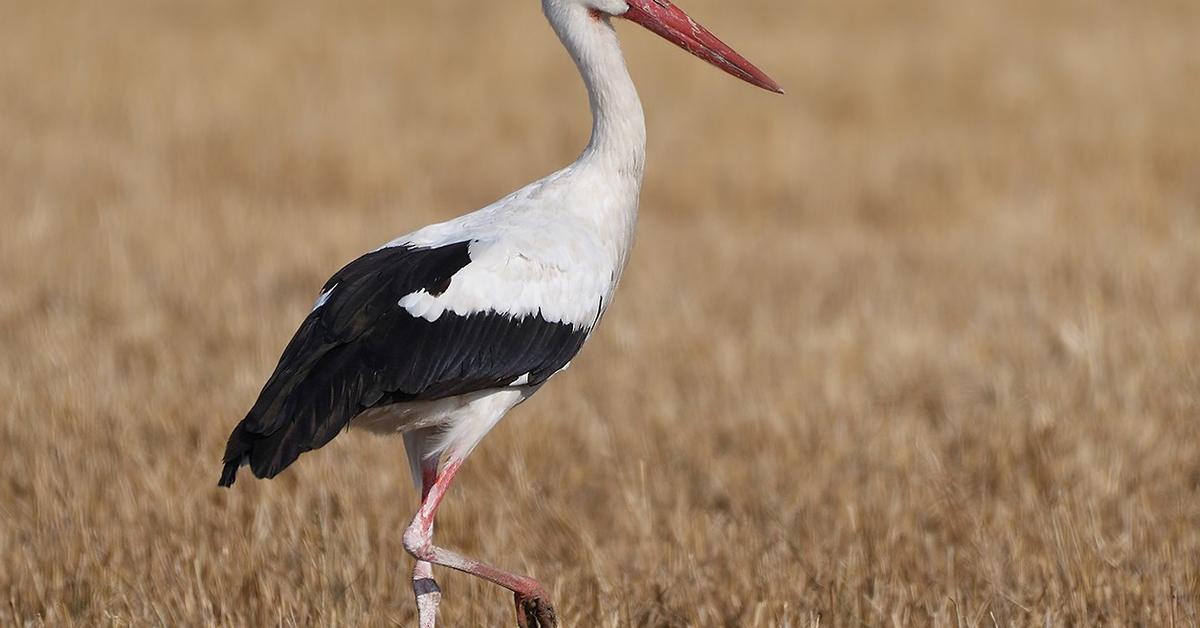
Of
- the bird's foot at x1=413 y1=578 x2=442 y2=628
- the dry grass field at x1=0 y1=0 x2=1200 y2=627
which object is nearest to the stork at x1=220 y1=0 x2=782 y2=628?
the bird's foot at x1=413 y1=578 x2=442 y2=628

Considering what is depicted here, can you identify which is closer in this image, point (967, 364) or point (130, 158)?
point (967, 364)

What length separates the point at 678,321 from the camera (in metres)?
8.09

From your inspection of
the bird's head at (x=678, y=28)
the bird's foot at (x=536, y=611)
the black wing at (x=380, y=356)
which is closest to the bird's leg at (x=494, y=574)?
the bird's foot at (x=536, y=611)

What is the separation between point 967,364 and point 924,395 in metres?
0.39

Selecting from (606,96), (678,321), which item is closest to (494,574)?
(606,96)

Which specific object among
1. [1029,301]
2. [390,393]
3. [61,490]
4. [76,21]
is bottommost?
[1029,301]

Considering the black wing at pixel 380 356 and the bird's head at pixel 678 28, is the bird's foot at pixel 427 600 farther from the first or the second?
the bird's head at pixel 678 28

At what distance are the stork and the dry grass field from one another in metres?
0.55

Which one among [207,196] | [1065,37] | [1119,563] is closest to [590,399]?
[1119,563]

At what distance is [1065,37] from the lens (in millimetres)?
14898

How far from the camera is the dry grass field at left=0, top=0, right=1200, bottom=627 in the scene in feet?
16.4

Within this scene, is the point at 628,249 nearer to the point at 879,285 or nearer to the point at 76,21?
the point at 879,285

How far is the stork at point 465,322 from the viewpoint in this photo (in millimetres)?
4164

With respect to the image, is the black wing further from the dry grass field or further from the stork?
the dry grass field
